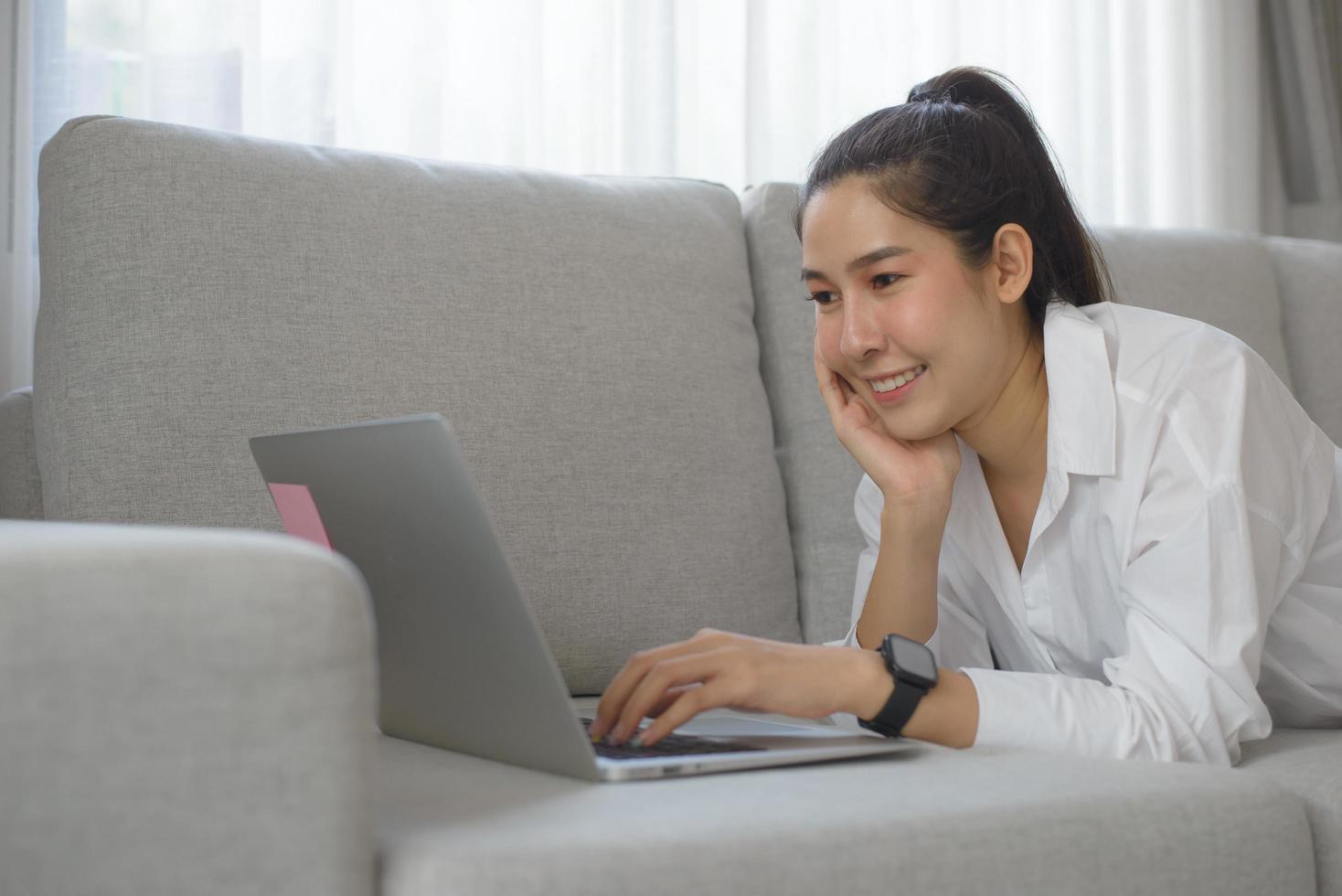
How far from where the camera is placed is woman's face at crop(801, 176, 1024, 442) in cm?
120

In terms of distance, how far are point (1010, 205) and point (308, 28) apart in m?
1.12

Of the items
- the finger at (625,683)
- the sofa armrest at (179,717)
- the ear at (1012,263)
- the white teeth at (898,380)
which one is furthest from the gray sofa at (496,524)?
the ear at (1012,263)

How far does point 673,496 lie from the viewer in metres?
1.42

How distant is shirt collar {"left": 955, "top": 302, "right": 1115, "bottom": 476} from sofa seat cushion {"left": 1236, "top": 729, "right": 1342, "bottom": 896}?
0.89 feet

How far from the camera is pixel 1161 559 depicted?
1029mm

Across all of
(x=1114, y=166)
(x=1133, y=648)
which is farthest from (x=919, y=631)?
(x=1114, y=166)

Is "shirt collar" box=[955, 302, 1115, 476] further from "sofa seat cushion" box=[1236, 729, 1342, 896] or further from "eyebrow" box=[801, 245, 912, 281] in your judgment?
"sofa seat cushion" box=[1236, 729, 1342, 896]

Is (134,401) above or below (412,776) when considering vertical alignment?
above

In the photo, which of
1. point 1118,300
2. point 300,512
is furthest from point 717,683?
point 1118,300

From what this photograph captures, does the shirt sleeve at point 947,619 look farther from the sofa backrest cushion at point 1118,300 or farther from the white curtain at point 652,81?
the white curtain at point 652,81

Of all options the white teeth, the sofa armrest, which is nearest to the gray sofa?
the sofa armrest

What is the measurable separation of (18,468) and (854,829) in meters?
1.06

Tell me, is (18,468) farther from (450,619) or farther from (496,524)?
(450,619)

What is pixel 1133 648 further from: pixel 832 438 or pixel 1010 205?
pixel 832 438
